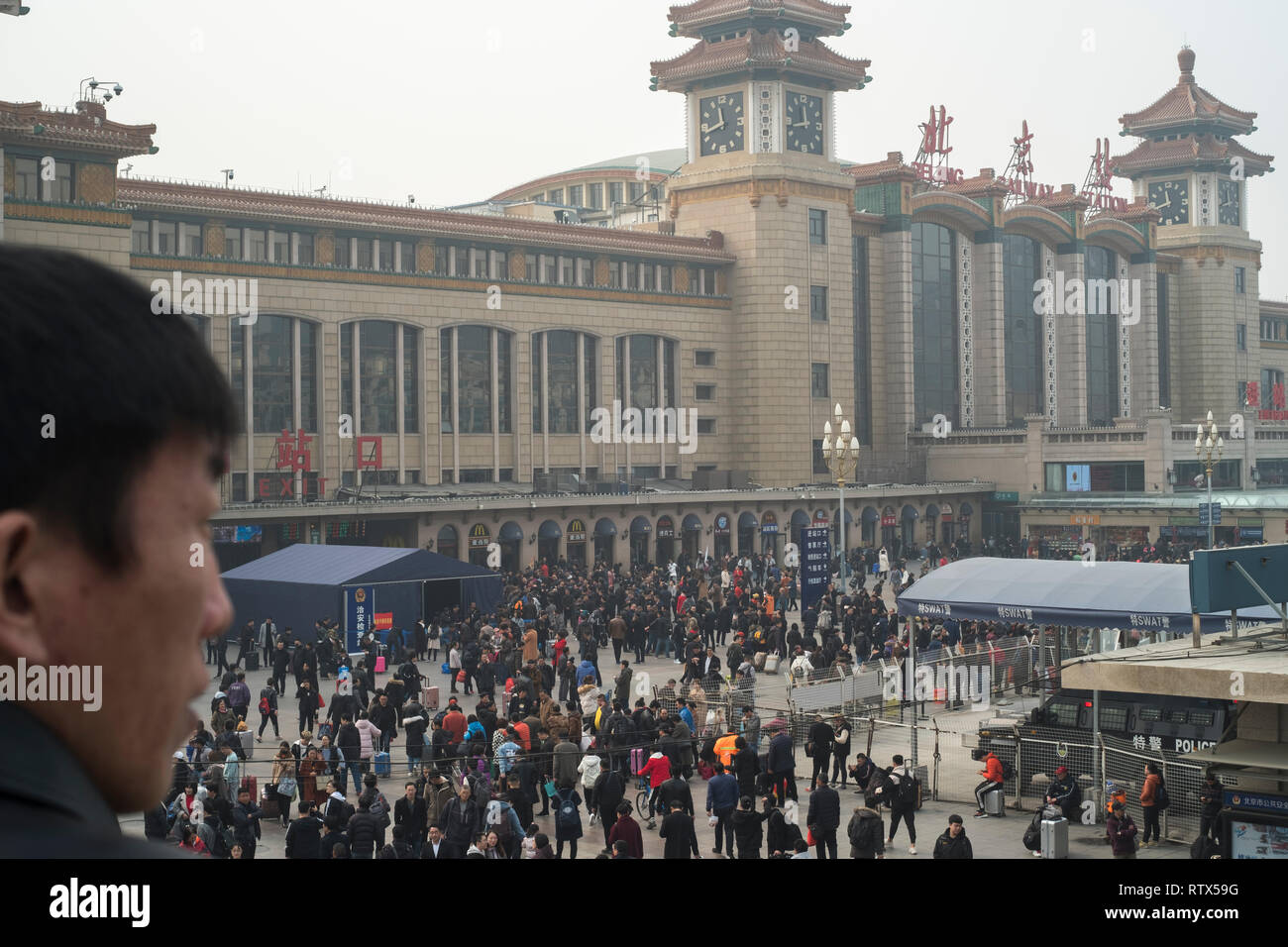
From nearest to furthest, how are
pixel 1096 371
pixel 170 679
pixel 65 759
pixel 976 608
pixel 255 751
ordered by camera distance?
pixel 65 759, pixel 170 679, pixel 255 751, pixel 976 608, pixel 1096 371

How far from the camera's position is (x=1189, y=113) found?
316 feet

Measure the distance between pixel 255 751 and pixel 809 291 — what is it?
2081 inches

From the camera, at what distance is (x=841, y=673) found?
26031mm

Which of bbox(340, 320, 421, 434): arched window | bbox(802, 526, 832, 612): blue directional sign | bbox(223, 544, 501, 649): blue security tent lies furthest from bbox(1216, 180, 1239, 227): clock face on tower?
bbox(223, 544, 501, 649): blue security tent

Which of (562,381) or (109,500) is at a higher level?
(562,381)

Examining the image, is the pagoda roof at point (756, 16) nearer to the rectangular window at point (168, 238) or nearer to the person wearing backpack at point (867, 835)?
the rectangular window at point (168, 238)

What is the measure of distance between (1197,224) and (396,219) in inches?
2489

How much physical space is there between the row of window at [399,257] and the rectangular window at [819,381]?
6677 mm

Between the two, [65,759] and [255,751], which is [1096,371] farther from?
[65,759]

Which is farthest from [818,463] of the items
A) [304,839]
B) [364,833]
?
[304,839]

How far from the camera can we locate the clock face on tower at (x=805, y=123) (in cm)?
7188

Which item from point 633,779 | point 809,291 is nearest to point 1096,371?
point 809,291

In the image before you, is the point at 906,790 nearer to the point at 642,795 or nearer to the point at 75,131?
the point at 642,795
